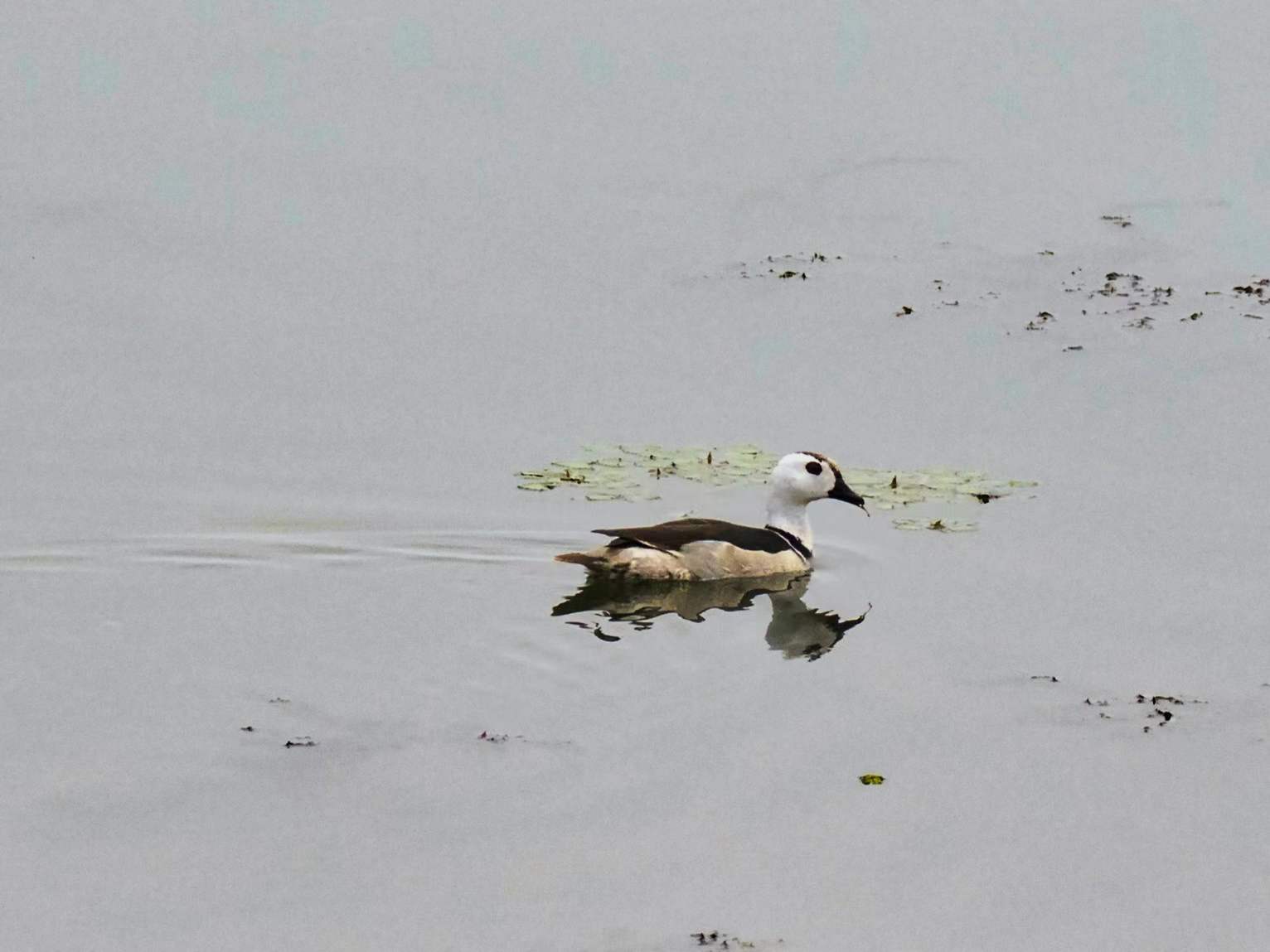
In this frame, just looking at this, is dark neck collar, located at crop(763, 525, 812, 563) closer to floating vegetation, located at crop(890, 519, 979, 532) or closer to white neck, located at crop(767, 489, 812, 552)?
white neck, located at crop(767, 489, 812, 552)

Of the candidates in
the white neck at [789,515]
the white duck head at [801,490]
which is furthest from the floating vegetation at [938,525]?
the white neck at [789,515]

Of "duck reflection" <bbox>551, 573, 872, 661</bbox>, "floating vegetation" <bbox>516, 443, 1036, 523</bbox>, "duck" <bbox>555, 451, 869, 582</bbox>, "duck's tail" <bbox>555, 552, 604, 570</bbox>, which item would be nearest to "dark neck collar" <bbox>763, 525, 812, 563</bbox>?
"duck" <bbox>555, 451, 869, 582</bbox>

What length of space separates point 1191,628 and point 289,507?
6.85 m

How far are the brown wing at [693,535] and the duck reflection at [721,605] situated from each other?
322mm

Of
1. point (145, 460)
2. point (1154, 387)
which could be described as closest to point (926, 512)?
point (1154, 387)

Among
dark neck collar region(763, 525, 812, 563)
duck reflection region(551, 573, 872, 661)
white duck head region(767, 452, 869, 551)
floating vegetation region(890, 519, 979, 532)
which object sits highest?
white duck head region(767, 452, 869, 551)

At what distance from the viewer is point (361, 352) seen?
796 inches

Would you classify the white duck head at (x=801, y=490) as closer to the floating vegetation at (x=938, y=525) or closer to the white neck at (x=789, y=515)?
the white neck at (x=789, y=515)

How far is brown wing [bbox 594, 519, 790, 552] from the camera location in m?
16.0

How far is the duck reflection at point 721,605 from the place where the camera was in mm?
15203

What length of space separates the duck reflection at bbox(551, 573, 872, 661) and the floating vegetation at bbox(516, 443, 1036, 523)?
110 centimetres

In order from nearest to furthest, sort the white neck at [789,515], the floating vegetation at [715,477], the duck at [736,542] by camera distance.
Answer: the duck at [736,542], the white neck at [789,515], the floating vegetation at [715,477]

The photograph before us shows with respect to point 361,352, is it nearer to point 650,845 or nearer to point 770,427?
point 770,427

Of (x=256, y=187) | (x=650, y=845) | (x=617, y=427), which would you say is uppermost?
(x=256, y=187)
